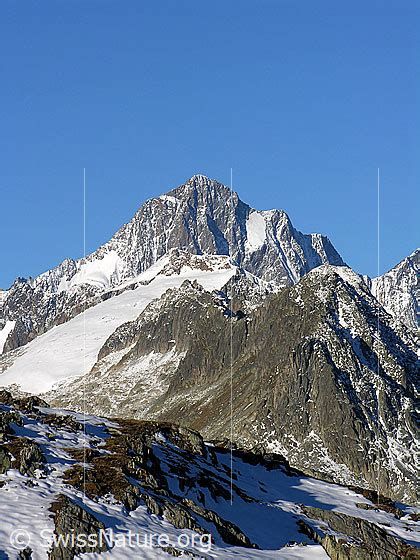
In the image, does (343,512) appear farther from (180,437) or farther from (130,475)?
(130,475)

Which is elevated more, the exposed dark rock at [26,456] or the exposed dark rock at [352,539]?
the exposed dark rock at [26,456]

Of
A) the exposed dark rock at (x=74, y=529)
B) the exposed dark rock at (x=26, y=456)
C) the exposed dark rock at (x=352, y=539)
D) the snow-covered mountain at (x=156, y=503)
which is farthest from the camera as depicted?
the exposed dark rock at (x=26, y=456)

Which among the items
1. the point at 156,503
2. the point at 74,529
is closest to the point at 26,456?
the point at 156,503

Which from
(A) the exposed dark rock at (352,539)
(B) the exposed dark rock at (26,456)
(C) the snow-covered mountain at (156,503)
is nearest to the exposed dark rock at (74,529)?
(C) the snow-covered mountain at (156,503)

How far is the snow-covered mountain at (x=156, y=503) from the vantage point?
177ft

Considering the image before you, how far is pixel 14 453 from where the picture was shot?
6372 cm

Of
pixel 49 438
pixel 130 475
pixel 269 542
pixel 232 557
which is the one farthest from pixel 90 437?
pixel 232 557

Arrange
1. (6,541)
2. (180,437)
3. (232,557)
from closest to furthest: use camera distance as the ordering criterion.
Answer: (6,541) → (232,557) → (180,437)

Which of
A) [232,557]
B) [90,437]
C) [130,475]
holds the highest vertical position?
[90,437]

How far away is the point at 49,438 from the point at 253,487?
59.8ft

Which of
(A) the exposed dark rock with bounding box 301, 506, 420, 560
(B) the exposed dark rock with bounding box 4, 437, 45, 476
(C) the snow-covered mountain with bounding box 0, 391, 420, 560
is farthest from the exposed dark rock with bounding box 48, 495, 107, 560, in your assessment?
(A) the exposed dark rock with bounding box 301, 506, 420, 560

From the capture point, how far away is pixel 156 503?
61281mm

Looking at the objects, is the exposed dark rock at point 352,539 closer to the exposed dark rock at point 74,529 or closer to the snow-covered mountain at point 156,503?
the snow-covered mountain at point 156,503

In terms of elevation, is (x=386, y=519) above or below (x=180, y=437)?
below
